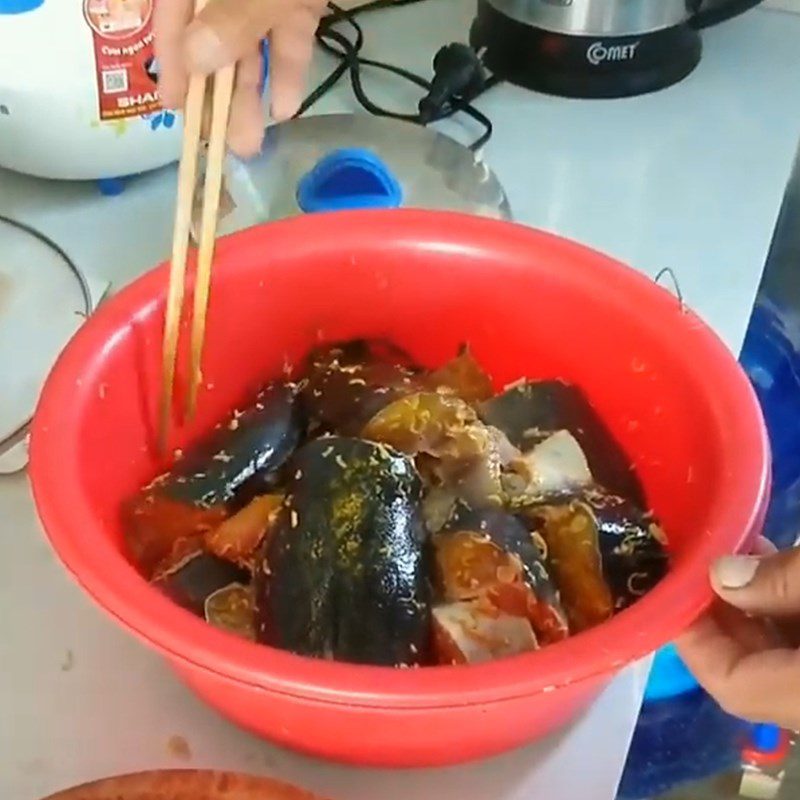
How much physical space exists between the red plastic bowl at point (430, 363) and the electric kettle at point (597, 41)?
0.34 meters

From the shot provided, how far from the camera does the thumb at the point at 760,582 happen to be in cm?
48

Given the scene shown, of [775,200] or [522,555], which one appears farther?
[775,200]

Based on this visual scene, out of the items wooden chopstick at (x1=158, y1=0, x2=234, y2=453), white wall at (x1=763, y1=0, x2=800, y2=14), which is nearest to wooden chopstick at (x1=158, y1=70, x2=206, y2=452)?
wooden chopstick at (x1=158, y1=0, x2=234, y2=453)

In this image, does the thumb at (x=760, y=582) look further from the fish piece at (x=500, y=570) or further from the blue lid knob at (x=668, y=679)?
the blue lid knob at (x=668, y=679)

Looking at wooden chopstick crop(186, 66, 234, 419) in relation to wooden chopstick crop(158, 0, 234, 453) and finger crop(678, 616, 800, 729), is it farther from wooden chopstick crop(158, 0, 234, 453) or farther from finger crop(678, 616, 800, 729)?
finger crop(678, 616, 800, 729)

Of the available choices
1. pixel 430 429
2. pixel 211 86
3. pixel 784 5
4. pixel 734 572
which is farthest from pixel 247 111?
pixel 784 5

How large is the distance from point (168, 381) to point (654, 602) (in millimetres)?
243

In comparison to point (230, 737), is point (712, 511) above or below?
above

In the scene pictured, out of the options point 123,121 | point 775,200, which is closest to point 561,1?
point 775,200

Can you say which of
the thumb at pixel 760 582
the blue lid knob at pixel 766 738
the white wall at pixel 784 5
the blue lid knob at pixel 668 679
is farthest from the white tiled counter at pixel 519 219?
the blue lid knob at pixel 766 738

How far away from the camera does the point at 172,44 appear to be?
0.59 m

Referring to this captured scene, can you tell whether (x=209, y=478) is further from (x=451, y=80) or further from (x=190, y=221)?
(x=451, y=80)

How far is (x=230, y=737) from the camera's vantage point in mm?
562

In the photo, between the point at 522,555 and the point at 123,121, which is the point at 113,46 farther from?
the point at 522,555
